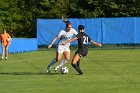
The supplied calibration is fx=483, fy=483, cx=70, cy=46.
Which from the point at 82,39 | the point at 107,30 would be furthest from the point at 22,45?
the point at 82,39

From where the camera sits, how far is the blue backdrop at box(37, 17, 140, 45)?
47250 mm

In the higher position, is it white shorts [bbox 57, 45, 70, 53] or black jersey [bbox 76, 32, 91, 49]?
black jersey [bbox 76, 32, 91, 49]

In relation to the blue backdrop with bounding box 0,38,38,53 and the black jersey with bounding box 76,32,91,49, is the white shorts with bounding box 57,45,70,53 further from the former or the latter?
the blue backdrop with bounding box 0,38,38,53

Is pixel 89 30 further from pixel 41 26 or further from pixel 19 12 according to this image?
pixel 19 12

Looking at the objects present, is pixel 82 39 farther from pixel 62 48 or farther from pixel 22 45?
pixel 22 45

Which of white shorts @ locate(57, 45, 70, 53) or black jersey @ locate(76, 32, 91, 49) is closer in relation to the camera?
black jersey @ locate(76, 32, 91, 49)

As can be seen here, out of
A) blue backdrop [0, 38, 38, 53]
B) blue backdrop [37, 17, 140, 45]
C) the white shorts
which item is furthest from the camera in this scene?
blue backdrop [37, 17, 140, 45]

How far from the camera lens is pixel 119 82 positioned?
1496cm

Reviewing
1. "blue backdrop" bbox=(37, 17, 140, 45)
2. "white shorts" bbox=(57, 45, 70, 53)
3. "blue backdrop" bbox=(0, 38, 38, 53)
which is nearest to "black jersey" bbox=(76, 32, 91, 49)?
"white shorts" bbox=(57, 45, 70, 53)

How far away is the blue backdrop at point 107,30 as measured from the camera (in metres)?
47.2

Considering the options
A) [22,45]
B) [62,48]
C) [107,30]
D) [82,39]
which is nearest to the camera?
[82,39]

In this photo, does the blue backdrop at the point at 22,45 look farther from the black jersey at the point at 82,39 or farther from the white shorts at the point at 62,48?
the black jersey at the point at 82,39

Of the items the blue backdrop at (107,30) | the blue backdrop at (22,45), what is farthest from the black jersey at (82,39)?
the blue backdrop at (107,30)

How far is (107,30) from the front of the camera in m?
47.5
